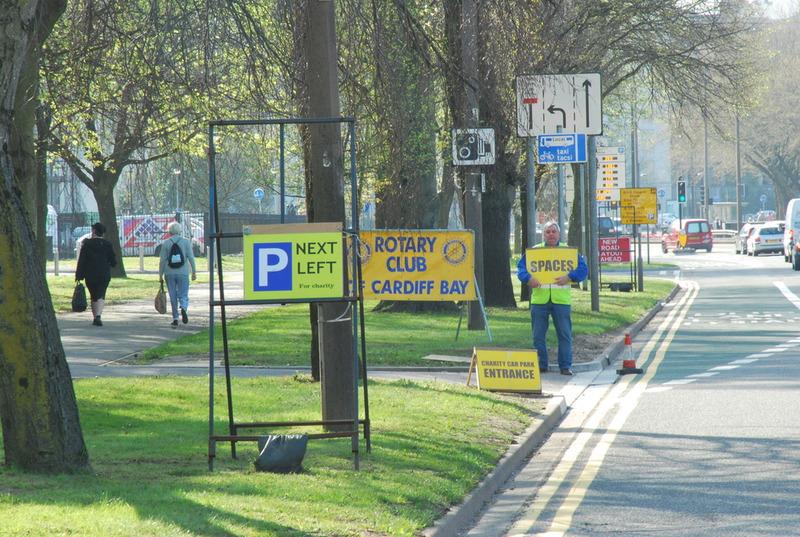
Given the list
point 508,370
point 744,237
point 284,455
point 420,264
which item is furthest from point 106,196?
point 744,237

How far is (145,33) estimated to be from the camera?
40.6 feet

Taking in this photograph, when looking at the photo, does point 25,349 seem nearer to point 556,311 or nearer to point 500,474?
point 500,474

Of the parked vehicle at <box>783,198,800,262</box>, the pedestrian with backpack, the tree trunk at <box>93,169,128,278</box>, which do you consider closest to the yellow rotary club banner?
the pedestrian with backpack

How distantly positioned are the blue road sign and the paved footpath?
3038mm

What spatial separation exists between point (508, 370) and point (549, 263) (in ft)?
9.75

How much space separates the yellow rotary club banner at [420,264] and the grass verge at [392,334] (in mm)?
1053

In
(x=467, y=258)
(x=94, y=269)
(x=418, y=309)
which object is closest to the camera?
(x=467, y=258)

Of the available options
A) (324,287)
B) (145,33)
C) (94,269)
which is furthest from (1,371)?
(94,269)

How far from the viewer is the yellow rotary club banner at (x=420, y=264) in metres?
17.6

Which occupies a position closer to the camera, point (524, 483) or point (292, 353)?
point (524, 483)

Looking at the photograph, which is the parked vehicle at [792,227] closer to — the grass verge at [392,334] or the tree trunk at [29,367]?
the grass verge at [392,334]

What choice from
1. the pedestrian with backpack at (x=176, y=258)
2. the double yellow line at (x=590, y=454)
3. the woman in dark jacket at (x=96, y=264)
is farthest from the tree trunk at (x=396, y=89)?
the woman in dark jacket at (x=96, y=264)

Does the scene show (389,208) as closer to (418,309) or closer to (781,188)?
(418,309)

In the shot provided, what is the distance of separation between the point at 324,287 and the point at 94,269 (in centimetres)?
1546
